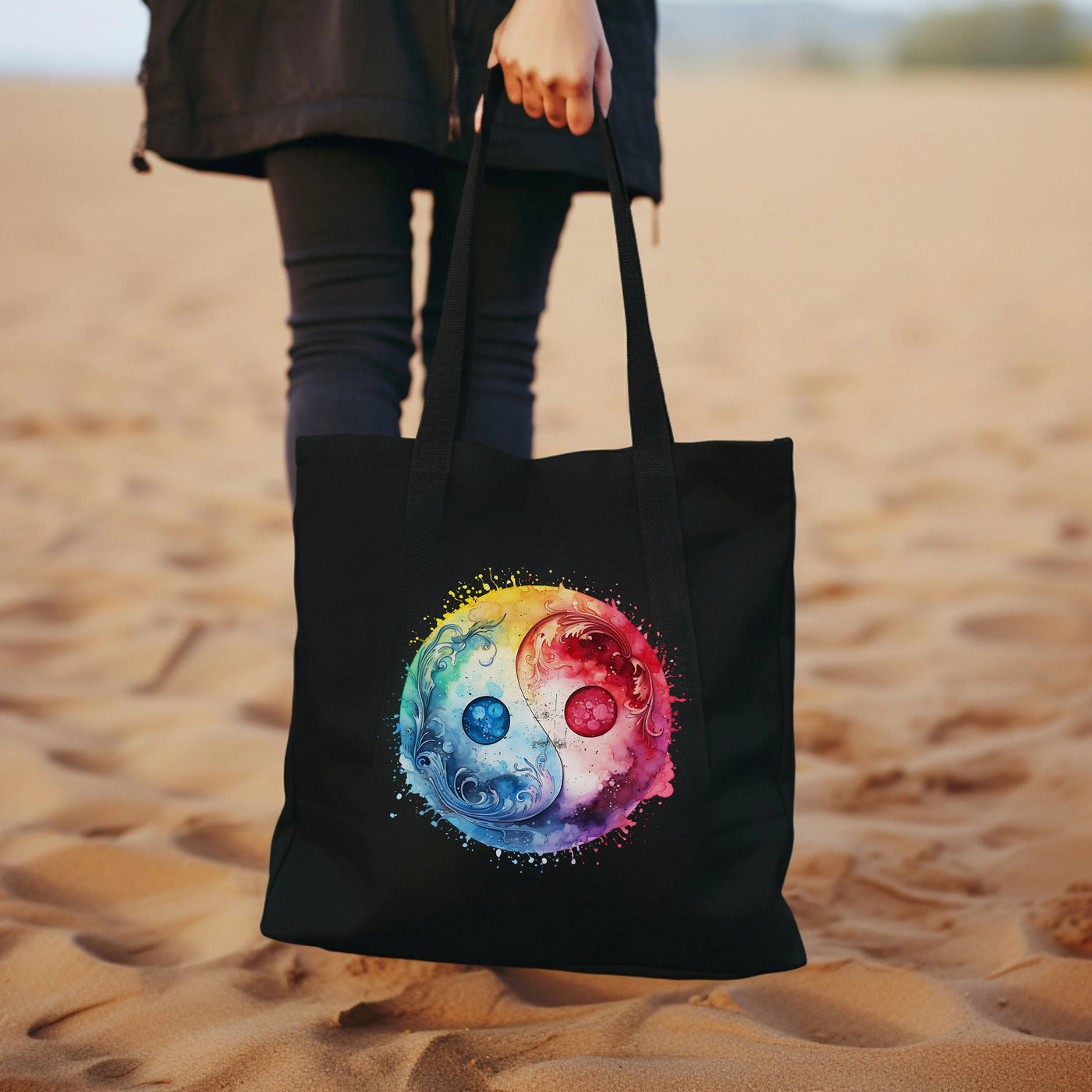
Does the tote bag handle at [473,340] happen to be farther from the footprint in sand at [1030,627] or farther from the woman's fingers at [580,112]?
the footprint in sand at [1030,627]

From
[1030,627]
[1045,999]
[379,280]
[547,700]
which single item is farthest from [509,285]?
[1030,627]

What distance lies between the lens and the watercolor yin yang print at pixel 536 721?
0.93 meters

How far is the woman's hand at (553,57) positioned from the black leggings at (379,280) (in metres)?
0.16

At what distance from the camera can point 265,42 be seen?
1198 millimetres

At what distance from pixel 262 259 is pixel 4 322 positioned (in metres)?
2.83

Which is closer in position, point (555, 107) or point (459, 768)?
point (459, 768)

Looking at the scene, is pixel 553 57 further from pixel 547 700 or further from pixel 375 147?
pixel 547 700

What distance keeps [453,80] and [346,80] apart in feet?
0.40

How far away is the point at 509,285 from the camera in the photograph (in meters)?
1.30

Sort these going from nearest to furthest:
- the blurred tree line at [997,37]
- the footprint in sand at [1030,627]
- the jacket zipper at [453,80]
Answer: the jacket zipper at [453,80] → the footprint in sand at [1030,627] → the blurred tree line at [997,37]

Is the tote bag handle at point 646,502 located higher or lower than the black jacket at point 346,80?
lower

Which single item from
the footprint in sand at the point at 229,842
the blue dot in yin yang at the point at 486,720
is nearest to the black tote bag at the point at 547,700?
the blue dot in yin yang at the point at 486,720

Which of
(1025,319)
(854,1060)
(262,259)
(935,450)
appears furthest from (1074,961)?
(262,259)

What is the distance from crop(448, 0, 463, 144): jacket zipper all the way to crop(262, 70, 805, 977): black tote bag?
0.95 ft
